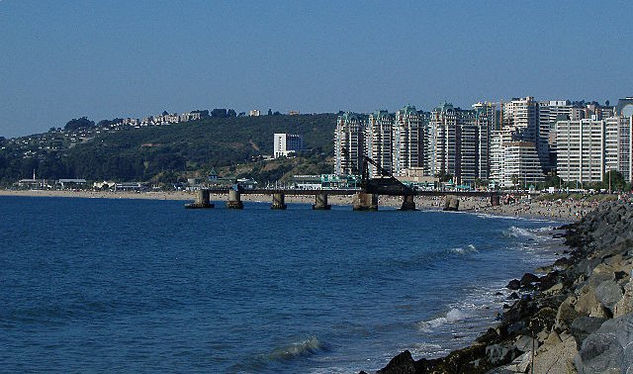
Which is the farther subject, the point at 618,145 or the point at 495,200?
the point at 618,145

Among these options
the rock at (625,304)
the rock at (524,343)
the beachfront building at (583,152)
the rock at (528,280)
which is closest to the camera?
the rock at (625,304)

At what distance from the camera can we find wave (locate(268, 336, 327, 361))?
2011 centimetres

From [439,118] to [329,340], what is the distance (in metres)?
163

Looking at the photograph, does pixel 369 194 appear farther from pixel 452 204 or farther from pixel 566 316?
pixel 566 316

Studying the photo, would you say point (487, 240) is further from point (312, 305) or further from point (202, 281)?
point (312, 305)

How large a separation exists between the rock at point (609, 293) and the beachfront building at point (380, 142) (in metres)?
175

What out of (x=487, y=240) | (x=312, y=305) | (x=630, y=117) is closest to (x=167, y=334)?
(x=312, y=305)

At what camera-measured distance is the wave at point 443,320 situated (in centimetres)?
2352

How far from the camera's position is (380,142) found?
194375mm

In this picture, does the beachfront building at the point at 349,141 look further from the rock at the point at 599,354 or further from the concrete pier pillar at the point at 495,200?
the rock at the point at 599,354

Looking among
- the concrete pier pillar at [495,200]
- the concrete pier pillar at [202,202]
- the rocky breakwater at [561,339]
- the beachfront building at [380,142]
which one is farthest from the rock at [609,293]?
the beachfront building at [380,142]

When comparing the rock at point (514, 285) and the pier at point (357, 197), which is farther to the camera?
the pier at point (357, 197)

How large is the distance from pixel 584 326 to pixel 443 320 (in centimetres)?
1048

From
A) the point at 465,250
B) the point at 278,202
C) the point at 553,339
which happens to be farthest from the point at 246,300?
the point at 278,202
